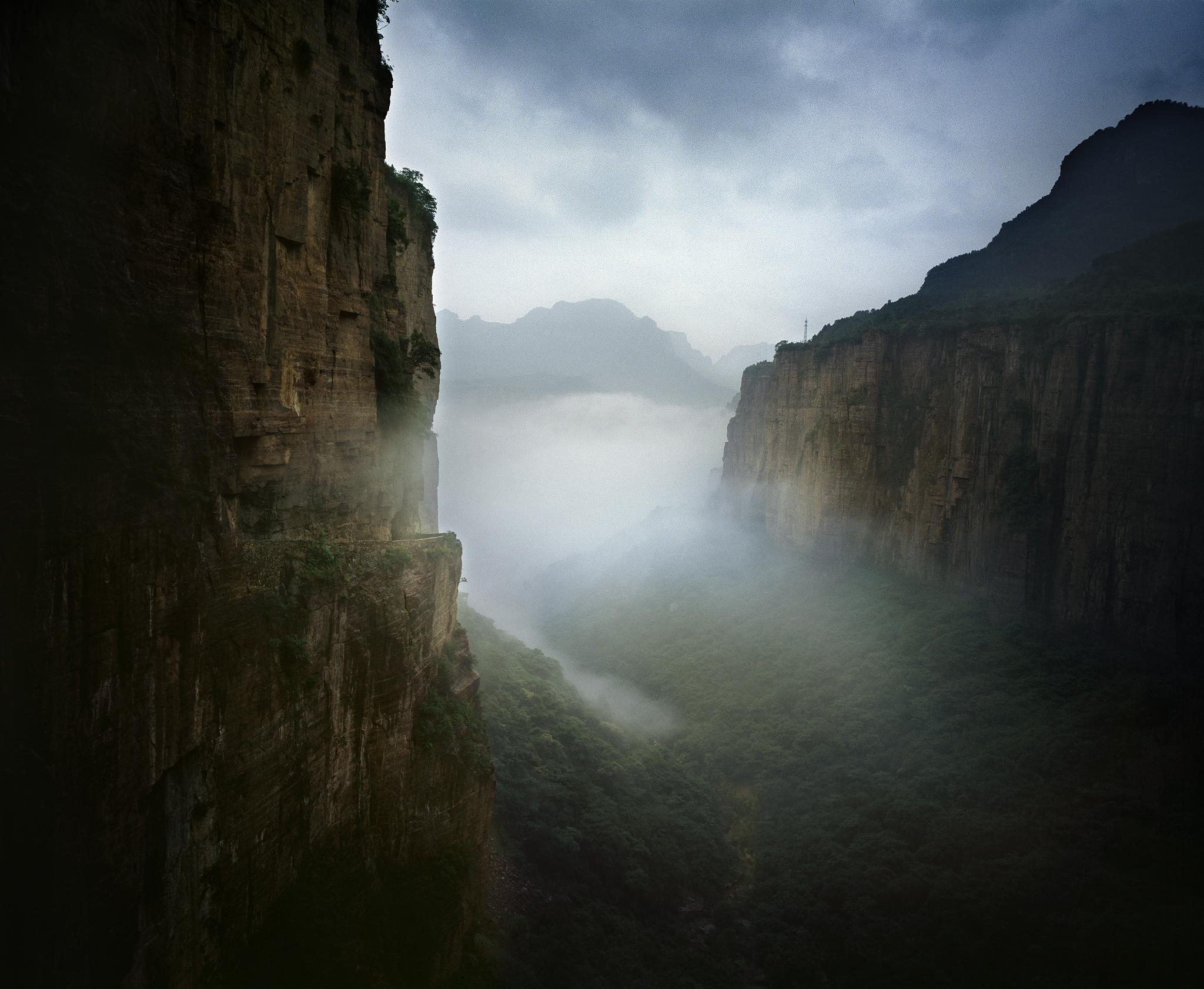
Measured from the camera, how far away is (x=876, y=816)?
106 ft

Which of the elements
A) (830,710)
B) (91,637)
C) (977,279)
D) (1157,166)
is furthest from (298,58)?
(977,279)

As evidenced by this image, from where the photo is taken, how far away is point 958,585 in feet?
150

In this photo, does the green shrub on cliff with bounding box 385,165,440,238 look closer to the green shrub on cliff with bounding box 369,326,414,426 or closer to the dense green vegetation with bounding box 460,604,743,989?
the green shrub on cliff with bounding box 369,326,414,426

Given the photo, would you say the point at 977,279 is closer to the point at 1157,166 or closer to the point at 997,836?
the point at 1157,166

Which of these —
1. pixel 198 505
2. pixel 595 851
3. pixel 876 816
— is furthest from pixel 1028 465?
pixel 198 505

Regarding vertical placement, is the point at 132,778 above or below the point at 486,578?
above

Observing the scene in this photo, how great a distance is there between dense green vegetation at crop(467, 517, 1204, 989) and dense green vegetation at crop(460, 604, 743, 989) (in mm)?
111

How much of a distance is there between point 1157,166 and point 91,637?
80620mm

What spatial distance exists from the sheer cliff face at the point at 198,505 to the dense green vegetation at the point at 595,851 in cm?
879

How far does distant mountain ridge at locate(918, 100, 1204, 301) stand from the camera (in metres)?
56.7

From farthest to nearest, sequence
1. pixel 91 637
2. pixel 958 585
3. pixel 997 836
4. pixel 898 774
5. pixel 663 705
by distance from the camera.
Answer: pixel 663 705, pixel 958 585, pixel 898 774, pixel 997 836, pixel 91 637

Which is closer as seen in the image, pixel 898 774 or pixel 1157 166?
pixel 898 774

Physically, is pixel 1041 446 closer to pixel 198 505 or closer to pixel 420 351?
pixel 420 351

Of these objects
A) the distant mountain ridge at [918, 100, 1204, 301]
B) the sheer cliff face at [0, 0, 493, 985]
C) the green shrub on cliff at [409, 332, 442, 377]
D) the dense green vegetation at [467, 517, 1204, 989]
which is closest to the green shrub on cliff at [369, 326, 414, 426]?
the sheer cliff face at [0, 0, 493, 985]
